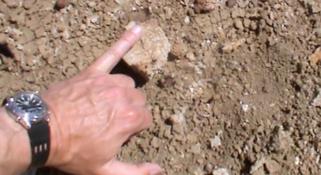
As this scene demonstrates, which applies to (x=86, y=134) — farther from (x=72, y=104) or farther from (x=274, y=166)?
(x=274, y=166)

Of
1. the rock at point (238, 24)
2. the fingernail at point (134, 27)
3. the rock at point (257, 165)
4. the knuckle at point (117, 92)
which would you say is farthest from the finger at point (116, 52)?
the rock at point (257, 165)

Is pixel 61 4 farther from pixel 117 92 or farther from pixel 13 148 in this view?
pixel 13 148

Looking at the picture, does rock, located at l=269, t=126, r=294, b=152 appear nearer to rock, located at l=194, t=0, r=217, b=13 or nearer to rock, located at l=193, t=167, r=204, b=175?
rock, located at l=193, t=167, r=204, b=175

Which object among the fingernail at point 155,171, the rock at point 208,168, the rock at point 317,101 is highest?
the rock at point 317,101

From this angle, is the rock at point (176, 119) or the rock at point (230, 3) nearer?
the rock at point (176, 119)

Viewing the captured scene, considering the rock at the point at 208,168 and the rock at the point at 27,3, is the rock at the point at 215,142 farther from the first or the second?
the rock at the point at 27,3

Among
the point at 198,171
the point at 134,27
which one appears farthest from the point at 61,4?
the point at 198,171

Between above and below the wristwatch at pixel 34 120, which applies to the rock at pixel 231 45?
below
